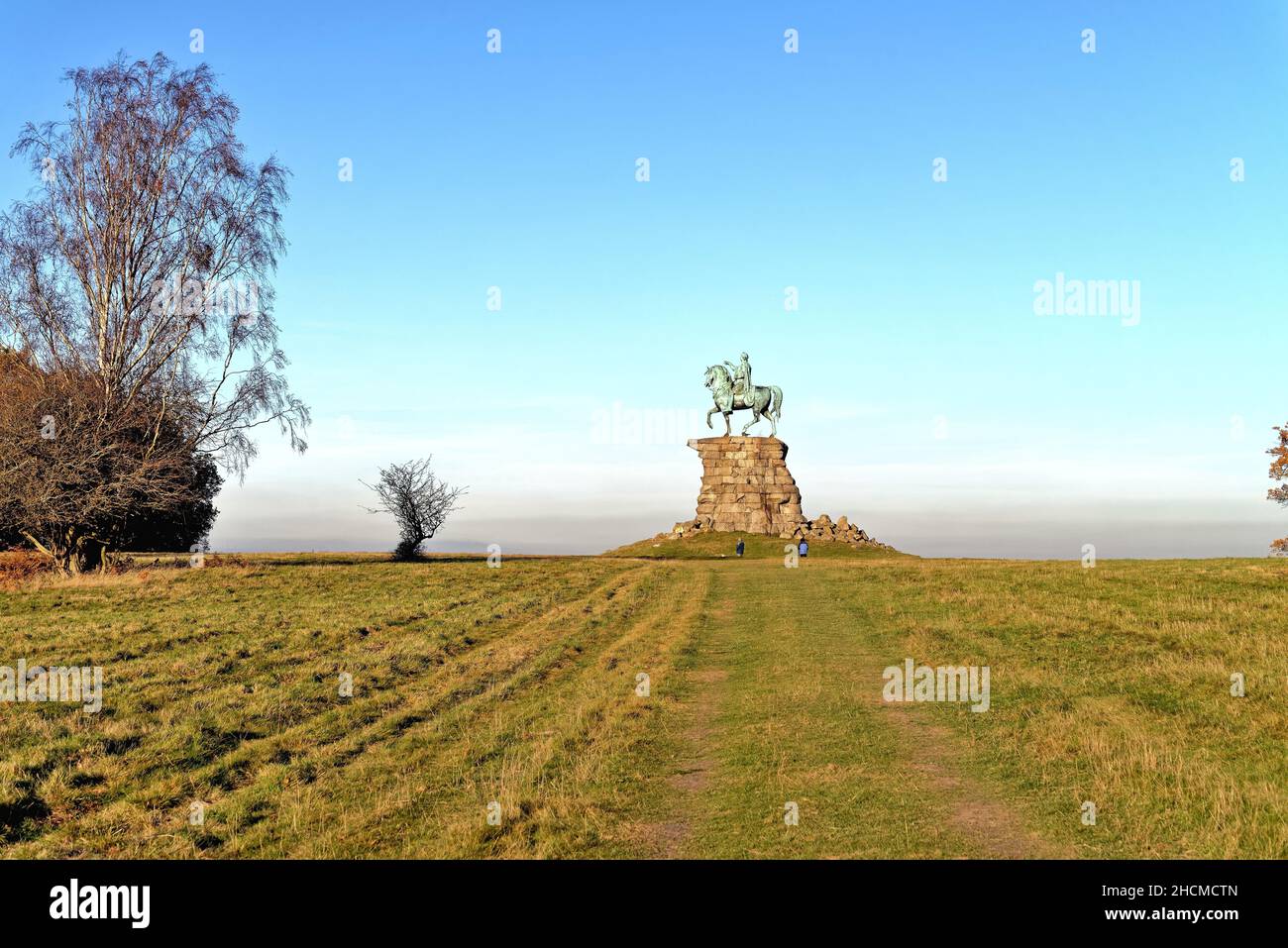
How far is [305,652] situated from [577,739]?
9.54 meters

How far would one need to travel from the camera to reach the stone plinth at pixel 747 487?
63938 millimetres

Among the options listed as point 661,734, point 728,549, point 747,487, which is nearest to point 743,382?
point 747,487

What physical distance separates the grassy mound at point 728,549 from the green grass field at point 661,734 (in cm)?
3042

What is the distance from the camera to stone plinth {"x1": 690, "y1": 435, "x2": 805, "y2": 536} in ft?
210

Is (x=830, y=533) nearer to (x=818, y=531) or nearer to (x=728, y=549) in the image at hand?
(x=818, y=531)

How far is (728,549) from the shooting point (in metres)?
58.2

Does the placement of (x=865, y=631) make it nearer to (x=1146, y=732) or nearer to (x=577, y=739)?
(x=1146, y=732)

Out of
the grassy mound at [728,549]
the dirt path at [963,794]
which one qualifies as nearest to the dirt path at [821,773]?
the dirt path at [963,794]

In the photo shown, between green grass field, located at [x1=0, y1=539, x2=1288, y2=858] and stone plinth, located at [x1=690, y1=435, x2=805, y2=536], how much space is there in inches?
1488

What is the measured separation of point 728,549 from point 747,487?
7793 millimetres

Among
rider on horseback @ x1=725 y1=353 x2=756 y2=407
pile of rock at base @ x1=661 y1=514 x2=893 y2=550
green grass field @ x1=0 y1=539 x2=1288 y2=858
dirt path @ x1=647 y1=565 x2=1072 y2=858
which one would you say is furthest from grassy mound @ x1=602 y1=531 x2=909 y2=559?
dirt path @ x1=647 y1=565 x2=1072 y2=858

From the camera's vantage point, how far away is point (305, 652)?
1919 cm
